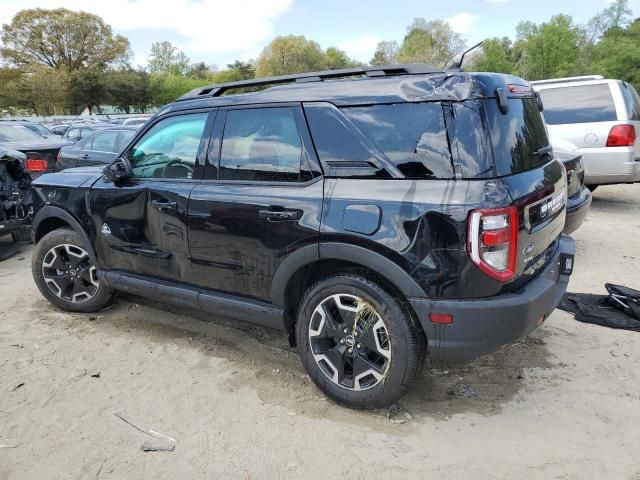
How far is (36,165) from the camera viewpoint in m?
8.91

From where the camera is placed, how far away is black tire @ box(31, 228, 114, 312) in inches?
173

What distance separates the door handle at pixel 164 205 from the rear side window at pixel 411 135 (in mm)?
1501

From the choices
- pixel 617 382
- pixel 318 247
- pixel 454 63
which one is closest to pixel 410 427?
pixel 318 247

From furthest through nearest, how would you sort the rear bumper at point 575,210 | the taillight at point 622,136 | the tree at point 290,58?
1. the tree at point 290,58
2. the taillight at point 622,136
3. the rear bumper at point 575,210

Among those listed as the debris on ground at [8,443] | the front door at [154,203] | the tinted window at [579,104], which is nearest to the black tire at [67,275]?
the front door at [154,203]

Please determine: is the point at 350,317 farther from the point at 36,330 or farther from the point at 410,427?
the point at 36,330

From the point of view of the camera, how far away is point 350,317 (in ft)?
9.46

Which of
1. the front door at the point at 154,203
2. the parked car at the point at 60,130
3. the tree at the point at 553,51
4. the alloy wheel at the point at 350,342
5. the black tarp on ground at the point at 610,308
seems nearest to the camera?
the alloy wheel at the point at 350,342

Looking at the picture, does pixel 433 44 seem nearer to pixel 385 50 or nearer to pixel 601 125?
pixel 385 50

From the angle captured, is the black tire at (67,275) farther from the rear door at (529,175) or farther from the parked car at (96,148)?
the parked car at (96,148)

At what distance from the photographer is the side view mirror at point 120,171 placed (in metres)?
3.83

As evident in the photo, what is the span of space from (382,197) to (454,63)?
1.01 metres

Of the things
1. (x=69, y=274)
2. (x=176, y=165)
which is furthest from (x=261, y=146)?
(x=69, y=274)

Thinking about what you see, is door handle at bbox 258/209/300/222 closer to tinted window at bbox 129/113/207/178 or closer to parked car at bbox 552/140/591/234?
tinted window at bbox 129/113/207/178
